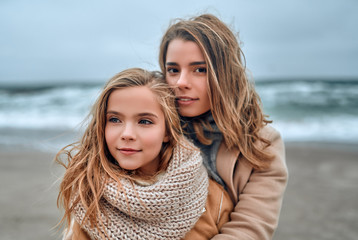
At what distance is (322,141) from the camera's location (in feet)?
27.2

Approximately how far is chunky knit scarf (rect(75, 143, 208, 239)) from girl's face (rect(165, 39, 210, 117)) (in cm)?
43

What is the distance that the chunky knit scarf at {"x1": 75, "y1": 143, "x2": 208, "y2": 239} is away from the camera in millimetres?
1636

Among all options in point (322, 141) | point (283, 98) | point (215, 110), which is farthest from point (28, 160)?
point (283, 98)

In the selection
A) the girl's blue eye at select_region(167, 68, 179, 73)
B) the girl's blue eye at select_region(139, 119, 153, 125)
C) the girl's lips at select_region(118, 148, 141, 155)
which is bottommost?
the girl's lips at select_region(118, 148, 141, 155)

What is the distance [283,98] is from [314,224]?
12.4m

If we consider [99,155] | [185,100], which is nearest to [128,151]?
[99,155]

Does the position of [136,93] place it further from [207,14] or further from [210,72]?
[207,14]

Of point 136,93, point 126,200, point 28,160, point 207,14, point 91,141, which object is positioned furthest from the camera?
point 28,160

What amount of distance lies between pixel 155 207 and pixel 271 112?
39.5 ft

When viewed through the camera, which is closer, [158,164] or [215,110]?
[158,164]

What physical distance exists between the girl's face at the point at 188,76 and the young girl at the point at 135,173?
6.6 inches

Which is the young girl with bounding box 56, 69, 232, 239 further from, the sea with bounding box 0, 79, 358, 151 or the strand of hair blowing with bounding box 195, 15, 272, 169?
the sea with bounding box 0, 79, 358, 151

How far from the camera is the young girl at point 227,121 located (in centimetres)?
202

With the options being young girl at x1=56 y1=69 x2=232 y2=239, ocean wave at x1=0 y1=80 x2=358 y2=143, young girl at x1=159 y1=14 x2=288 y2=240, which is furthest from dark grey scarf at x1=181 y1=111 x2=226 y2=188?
ocean wave at x1=0 y1=80 x2=358 y2=143
